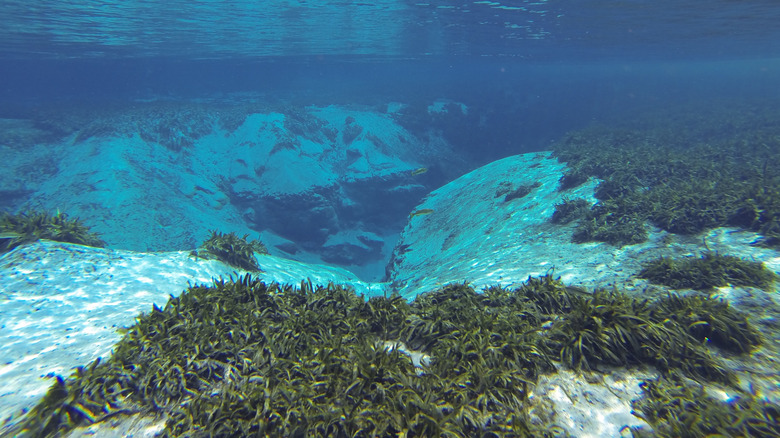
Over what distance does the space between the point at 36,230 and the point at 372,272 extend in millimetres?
17403

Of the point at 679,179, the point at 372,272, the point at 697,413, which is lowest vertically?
the point at 372,272

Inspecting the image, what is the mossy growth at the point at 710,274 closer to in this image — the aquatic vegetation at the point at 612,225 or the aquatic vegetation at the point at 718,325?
the aquatic vegetation at the point at 718,325

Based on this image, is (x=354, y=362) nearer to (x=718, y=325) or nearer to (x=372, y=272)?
(x=718, y=325)

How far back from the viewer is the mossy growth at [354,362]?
328 centimetres

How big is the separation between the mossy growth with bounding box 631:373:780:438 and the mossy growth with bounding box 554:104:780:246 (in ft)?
19.4

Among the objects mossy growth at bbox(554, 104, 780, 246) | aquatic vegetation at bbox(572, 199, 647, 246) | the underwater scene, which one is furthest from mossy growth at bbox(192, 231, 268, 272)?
mossy growth at bbox(554, 104, 780, 246)

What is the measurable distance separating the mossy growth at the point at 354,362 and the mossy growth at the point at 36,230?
246 inches

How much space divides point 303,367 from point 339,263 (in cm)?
1964

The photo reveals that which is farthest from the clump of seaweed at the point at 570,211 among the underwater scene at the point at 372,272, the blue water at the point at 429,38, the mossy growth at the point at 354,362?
the blue water at the point at 429,38

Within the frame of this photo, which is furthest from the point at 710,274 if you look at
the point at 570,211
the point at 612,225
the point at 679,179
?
the point at 679,179

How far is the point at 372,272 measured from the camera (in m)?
23.4

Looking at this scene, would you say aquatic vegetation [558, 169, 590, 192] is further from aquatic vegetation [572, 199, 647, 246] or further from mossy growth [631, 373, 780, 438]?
mossy growth [631, 373, 780, 438]

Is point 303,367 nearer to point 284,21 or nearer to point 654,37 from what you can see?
point 284,21

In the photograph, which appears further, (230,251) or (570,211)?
(570,211)
